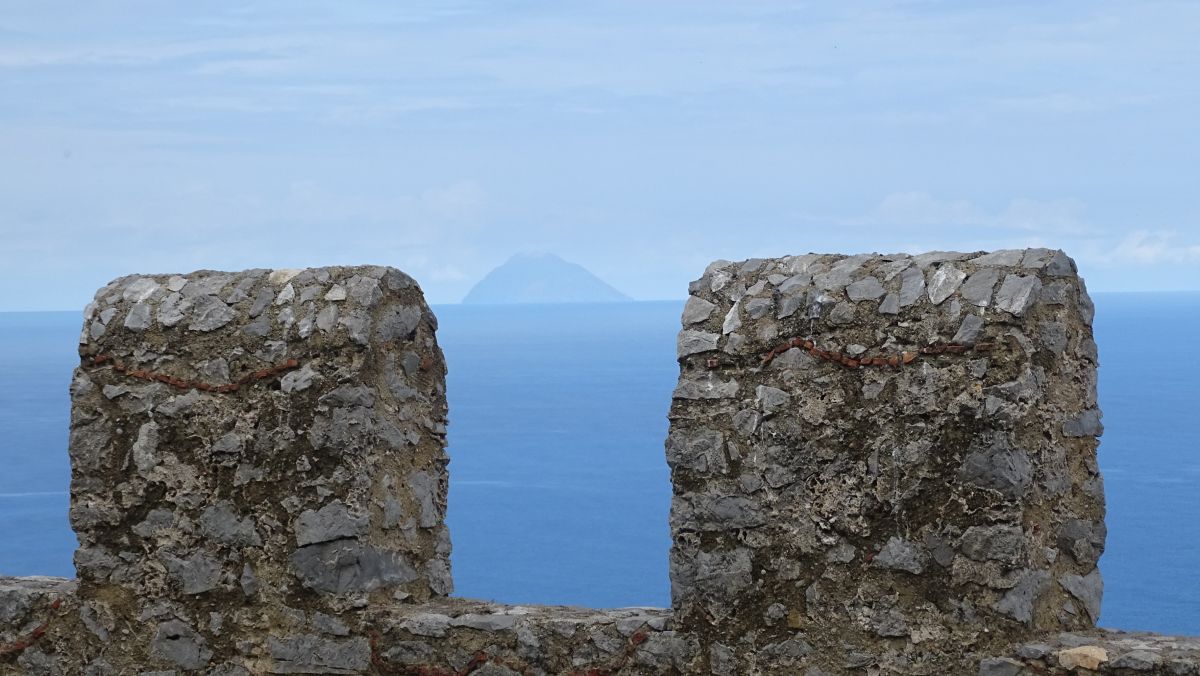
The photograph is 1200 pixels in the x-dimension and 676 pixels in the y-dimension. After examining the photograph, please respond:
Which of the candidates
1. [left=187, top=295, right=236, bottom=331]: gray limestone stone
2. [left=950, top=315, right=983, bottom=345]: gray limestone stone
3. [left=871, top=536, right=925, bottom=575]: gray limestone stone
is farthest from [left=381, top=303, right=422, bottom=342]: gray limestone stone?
[left=950, top=315, right=983, bottom=345]: gray limestone stone

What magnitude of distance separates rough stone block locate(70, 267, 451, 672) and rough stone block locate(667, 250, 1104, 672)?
1.39m

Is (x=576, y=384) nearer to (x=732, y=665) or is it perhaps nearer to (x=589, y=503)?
(x=589, y=503)

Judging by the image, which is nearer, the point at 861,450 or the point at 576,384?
the point at 861,450

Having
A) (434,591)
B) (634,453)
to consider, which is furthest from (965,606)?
(634,453)

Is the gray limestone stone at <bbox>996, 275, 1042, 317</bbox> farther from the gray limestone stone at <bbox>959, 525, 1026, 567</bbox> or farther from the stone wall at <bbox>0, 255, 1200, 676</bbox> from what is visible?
the gray limestone stone at <bbox>959, 525, 1026, 567</bbox>

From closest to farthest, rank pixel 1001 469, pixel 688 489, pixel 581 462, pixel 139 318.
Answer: pixel 1001 469, pixel 688 489, pixel 139 318, pixel 581 462

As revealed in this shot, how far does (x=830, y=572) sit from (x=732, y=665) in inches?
22.4

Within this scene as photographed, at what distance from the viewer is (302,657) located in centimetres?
686

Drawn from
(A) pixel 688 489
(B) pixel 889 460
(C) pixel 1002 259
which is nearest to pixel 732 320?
(A) pixel 688 489

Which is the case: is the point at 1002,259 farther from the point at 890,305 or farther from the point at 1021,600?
the point at 1021,600

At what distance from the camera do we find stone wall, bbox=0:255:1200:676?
5848mm

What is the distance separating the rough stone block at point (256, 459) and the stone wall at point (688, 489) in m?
0.01

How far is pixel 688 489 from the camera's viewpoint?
246 inches

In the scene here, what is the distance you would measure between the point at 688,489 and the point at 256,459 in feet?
6.62
